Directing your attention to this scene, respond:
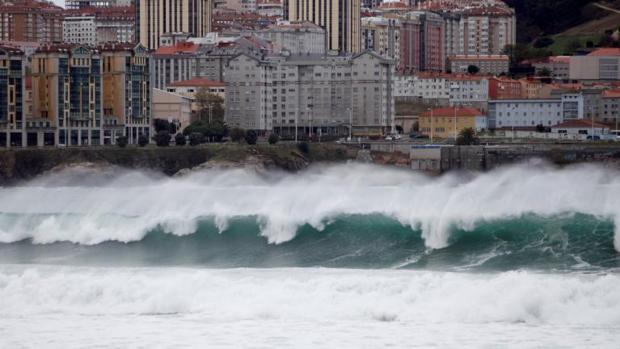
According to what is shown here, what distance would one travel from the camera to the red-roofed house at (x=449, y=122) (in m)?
100

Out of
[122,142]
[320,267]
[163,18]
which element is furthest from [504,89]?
[320,267]

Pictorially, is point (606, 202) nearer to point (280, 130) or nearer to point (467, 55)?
point (280, 130)

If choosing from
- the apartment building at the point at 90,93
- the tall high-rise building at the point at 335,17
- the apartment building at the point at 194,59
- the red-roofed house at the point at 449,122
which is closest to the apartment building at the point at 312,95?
the red-roofed house at the point at 449,122

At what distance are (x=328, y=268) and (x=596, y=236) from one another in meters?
5.72

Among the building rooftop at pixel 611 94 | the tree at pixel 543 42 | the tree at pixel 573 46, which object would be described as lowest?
the building rooftop at pixel 611 94

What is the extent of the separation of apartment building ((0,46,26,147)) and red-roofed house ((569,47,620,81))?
176 feet

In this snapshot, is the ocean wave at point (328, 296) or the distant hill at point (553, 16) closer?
the ocean wave at point (328, 296)

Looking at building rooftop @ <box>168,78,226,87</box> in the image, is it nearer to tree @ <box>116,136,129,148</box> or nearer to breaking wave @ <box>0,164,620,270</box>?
tree @ <box>116,136,129,148</box>

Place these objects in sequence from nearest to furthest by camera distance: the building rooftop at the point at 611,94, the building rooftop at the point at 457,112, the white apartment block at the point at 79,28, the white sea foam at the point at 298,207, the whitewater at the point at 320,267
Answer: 1. the whitewater at the point at 320,267
2. the white sea foam at the point at 298,207
3. the building rooftop at the point at 457,112
4. the building rooftop at the point at 611,94
5. the white apartment block at the point at 79,28

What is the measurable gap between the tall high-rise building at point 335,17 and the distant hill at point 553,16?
27959 mm

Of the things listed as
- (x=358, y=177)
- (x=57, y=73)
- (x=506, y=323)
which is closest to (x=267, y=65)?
(x=57, y=73)

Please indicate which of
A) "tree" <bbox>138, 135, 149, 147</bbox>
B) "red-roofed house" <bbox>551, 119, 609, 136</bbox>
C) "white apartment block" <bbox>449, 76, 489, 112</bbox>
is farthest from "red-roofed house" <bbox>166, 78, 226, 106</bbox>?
"red-roofed house" <bbox>551, 119, 609, 136</bbox>

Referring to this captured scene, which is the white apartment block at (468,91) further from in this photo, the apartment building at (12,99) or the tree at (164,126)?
the apartment building at (12,99)

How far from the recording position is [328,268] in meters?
35.4
